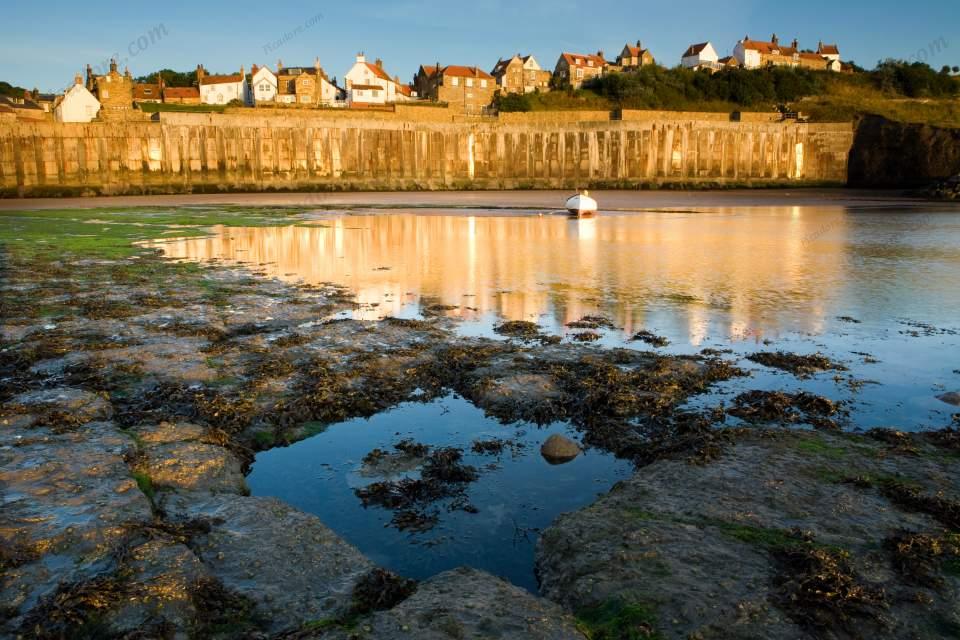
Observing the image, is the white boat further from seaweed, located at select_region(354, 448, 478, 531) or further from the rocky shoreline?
seaweed, located at select_region(354, 448, 478, 531)

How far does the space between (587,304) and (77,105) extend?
6958 centimetres

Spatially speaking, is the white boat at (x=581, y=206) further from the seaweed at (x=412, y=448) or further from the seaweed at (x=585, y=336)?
the seaweed at (x=412, y=448)

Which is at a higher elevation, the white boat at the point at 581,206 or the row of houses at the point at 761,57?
the row of houses at the point at 761,57

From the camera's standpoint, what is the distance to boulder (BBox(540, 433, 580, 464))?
560 centimetres

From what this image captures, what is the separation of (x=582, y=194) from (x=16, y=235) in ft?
77.0

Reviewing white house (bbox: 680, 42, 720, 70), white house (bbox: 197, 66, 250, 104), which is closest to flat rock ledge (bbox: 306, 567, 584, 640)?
white house (bbox: 197, 66, 250, 104)

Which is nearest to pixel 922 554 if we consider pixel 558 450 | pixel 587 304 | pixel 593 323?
pixel 558 450

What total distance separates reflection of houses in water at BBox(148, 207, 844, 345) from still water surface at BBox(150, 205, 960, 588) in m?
0.07

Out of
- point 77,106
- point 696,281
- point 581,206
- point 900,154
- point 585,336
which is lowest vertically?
point 585,336

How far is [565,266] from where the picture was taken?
1612cm

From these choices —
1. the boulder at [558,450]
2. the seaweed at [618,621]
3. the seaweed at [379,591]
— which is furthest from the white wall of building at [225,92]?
the seaweed at [618,621]

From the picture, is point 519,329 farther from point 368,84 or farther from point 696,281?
point 368,84

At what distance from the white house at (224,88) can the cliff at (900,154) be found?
267 feet

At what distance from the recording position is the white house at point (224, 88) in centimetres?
9800
